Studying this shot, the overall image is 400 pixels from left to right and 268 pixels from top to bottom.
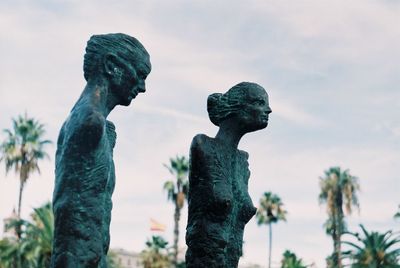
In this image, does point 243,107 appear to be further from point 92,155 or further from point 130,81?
point 92,155

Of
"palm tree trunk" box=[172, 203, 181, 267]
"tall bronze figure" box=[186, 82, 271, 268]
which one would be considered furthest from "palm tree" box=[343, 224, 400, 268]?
"tall bronze figure" box=[186, 82, 271, 268]

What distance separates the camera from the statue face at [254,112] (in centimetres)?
611

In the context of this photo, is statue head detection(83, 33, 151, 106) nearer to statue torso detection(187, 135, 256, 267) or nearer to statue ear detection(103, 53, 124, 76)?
statue ear detection(103, 53, 124, 76)

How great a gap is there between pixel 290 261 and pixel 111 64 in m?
49.6

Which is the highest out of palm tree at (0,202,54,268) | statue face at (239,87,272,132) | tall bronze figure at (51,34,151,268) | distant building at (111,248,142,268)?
distant building at (111,248,142,268)

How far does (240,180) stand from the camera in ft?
20.1

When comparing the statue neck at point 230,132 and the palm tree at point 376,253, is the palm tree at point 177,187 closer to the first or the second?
the palm tree at point 376,253

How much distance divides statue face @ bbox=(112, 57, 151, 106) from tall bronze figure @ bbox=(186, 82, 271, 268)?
50.2 inches

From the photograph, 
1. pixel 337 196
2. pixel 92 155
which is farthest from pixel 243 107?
pixel 337 196

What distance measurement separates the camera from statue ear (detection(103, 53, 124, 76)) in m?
4.53

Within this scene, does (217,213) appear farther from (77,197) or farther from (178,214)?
(178,214)

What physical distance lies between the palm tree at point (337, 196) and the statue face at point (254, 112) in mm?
45890

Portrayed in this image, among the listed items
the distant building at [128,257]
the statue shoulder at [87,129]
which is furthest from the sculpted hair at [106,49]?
the distant building at [128,257]

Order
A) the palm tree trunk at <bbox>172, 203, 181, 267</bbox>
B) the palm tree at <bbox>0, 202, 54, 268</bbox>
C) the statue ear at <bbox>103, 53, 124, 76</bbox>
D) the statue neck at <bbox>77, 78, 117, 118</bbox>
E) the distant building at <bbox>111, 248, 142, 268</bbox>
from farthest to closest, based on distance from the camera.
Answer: the distant building at <bbox>111, 248, 142, 268</bbox>, the palm tree trunk at <bbox>172, 203, 181, 267</bbox>, the palm tree at <bbox>0, 202, 54, 268</bbox>, the statue ear at <bbox>103, 53, 124, 76</bbox>, the statue neck at <bbox>77, 78, 117, 118</bbox>
